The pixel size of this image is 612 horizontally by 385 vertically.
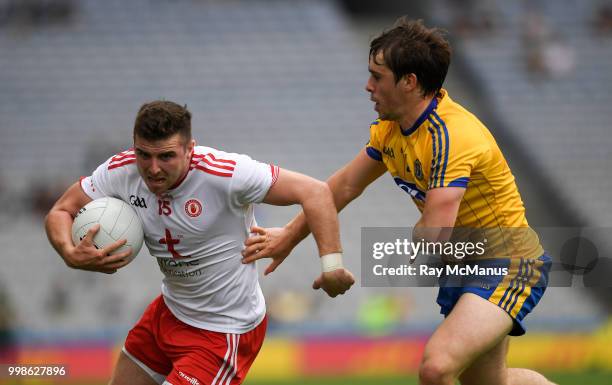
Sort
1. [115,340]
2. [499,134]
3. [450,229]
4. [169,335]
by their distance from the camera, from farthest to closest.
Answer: [499,134] → [115,340] → [169,335] → [450,229]

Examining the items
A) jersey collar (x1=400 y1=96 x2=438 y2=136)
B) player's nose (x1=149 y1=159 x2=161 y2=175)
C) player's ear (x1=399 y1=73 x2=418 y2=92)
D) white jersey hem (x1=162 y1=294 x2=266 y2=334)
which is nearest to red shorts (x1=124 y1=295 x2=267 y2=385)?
white jersey hem (x1=162 y1=294 x2=266 y2=334)

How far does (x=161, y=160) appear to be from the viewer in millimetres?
4922

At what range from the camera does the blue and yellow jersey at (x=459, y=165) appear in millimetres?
5023

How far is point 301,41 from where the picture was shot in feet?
57.8

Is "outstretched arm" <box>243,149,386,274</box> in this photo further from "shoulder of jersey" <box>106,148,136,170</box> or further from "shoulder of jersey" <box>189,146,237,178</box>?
"shoulder of jersey" <box>106,148,136,170</box>

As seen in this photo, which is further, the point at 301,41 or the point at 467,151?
the point at 301,41

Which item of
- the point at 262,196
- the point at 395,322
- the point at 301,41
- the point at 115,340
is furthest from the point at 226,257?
the point at 301,41

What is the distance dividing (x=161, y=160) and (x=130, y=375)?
1363 millimetres

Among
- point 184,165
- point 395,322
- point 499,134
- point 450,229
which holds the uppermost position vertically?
point 184,165

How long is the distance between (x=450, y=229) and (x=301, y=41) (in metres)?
13.0

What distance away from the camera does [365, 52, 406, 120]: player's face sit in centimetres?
518

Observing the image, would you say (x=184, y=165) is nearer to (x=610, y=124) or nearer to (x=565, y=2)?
(x=610, y=124)

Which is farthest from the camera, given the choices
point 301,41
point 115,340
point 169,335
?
point 301,41

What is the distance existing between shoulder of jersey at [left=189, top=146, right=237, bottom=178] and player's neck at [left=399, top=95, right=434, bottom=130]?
97cm
